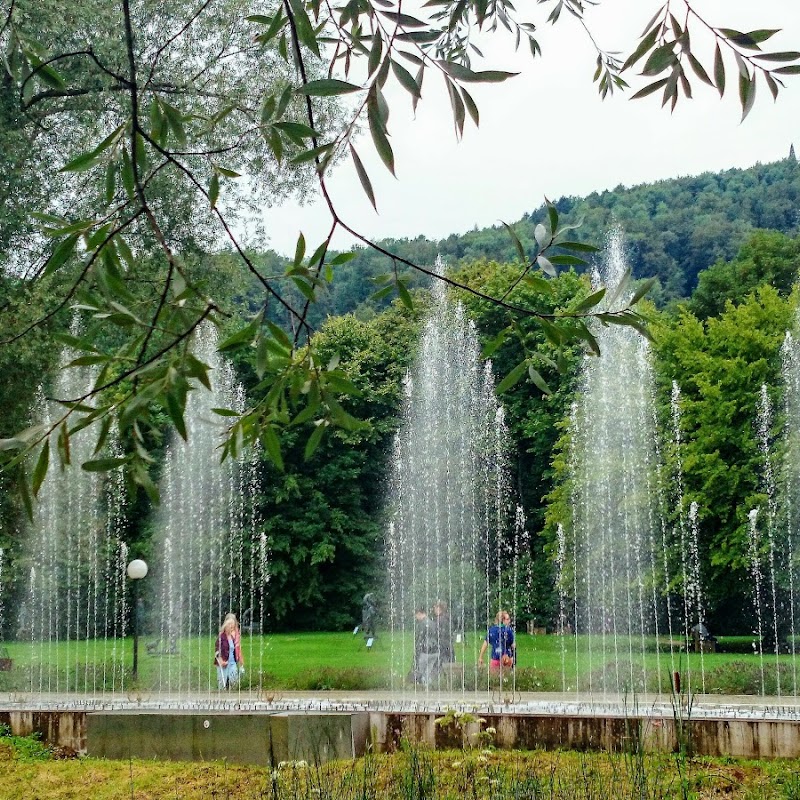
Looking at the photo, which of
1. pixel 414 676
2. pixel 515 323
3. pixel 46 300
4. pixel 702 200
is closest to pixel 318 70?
pixel 46 300

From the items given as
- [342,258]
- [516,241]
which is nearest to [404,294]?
[342,258]

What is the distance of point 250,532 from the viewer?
39.3 m

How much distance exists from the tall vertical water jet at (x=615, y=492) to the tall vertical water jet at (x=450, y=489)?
2.56 metres

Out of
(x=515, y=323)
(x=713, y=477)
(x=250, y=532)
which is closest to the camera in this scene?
(x=515, y=323)

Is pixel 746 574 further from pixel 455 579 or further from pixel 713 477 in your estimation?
pixel 455 579

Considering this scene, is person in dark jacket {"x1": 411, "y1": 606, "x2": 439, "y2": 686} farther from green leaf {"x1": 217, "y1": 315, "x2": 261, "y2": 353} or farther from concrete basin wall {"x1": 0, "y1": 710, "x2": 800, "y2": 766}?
green leaf {"x1": 217, "y1": 315, "x2": 261, "y2": 353}

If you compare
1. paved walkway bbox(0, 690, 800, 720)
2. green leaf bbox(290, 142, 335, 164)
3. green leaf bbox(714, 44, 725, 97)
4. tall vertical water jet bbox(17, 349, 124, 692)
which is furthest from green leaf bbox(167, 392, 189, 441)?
tall vertical water jet bbox(17, 349, 124, 692)

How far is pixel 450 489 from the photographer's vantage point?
33500 millimetres

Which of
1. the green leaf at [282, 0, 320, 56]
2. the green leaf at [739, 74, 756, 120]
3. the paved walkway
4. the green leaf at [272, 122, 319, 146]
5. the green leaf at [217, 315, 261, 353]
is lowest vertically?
the paved walkway

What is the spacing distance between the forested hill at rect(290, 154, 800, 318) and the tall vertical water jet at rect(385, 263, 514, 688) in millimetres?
16355

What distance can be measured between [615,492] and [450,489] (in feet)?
15.2

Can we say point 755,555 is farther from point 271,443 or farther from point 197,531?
point 271,443

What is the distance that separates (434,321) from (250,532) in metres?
8.97

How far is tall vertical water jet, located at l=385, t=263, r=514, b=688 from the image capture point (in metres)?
31.9
